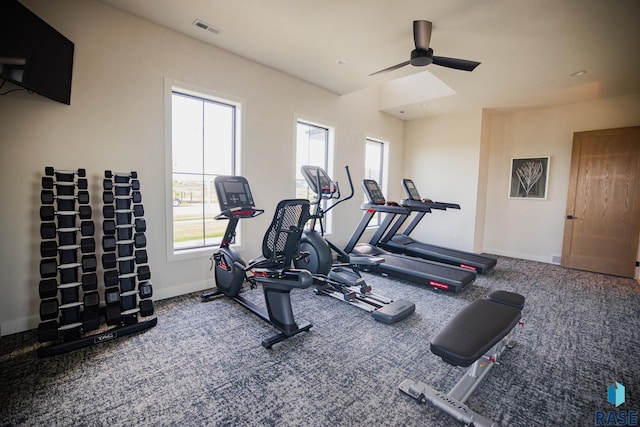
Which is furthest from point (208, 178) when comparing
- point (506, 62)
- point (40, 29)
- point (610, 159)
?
point (610, 159)

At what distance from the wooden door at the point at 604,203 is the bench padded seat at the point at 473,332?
4488 mm

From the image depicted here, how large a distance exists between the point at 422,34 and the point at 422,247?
3709 mm

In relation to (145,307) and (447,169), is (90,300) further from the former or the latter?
(447,169)

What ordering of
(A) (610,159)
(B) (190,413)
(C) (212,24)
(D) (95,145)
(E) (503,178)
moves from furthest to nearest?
(E) (503,178)
(A) (610,159)
(C) (212,24)
(D) (95,145)
(B) (190,413)

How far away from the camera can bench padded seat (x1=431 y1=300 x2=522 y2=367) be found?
1654mm

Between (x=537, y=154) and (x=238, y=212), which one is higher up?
(x=537, y=154)

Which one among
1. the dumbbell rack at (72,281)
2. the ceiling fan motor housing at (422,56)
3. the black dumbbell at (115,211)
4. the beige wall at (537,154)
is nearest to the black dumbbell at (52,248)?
the dumbbell rack at (72,281)

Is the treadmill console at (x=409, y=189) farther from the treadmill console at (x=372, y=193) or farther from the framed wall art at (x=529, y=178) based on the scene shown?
the framed wall art at (x=529, y=178)

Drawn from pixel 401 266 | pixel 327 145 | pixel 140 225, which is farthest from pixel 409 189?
pixel 140 225

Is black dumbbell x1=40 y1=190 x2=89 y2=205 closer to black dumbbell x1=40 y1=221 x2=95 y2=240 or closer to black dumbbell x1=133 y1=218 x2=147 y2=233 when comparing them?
black dumbbell x1=40 y1=221 x2=95 y2=240

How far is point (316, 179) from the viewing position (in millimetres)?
3947

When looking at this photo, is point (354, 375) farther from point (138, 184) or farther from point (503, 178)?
point (503, 178)

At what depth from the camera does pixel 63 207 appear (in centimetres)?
262

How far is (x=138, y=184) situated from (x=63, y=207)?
666 millimetres
